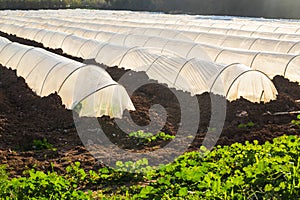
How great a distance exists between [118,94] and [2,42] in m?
7.28

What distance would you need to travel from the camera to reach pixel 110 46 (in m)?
12.3

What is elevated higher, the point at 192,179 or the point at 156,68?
the point at 156,68

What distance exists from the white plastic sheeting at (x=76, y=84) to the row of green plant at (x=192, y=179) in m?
2.21

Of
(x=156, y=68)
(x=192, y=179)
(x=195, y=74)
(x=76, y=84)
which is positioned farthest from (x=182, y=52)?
(x=192, y=179)

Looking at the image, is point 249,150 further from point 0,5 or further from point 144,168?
point 0,5

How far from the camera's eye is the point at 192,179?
4.67 metres

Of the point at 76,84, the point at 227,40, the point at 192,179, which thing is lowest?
the point at 192,179

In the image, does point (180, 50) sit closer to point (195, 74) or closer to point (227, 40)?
point (227, 40)

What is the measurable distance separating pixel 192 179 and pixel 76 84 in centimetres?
440

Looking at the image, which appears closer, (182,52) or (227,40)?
(182,52)

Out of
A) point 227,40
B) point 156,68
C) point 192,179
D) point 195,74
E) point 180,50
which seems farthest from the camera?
point 227,40

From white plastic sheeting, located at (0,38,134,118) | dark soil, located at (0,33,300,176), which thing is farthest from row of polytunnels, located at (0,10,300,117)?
dark soil, located at (0,33,300,176)

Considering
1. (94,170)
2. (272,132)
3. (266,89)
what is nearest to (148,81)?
(266,89)

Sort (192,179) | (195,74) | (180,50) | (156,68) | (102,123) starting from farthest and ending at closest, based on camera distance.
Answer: (180,50) → (156,68) → (195,74) → (102,123) → (192,179)
